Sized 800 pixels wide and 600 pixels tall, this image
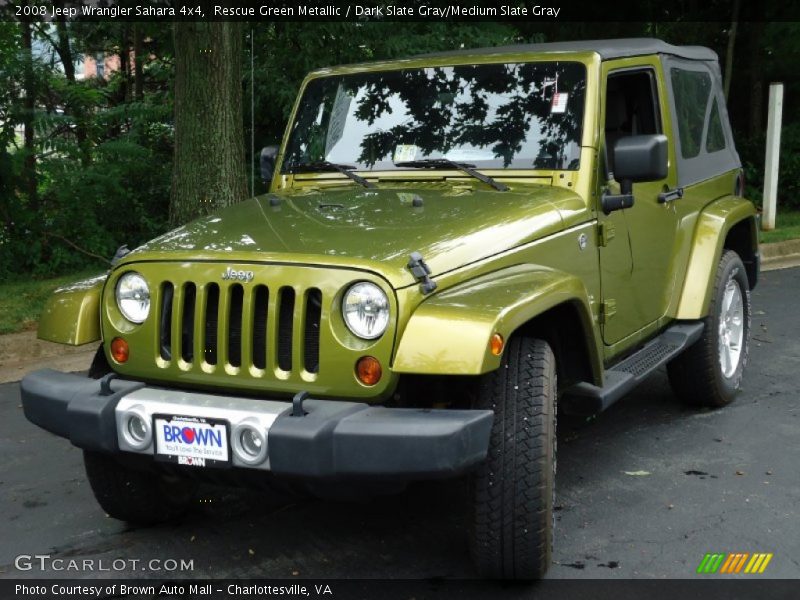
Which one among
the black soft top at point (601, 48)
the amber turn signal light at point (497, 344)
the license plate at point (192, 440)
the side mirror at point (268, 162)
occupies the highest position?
the black soft top at point (601, 48)

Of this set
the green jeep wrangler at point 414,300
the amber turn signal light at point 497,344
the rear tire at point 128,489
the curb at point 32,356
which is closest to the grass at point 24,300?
the curb at point 32,356

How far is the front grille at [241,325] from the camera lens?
3334 millimetres

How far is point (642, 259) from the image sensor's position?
15.8 feet

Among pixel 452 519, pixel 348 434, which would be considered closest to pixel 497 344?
pixel 348 434

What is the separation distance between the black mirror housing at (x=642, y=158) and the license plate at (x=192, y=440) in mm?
2046

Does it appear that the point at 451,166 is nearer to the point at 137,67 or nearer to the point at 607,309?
the point at 607,309

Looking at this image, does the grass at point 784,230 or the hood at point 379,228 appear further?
the grass at point 784,230

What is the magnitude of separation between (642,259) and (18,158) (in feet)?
23.9

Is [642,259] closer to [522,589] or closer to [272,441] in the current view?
[522,589]

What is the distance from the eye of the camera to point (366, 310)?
3.28 meters

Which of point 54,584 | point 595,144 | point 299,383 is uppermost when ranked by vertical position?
point 595,144

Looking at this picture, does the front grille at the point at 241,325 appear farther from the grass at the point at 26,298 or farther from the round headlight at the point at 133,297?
the grass at the point at 26,298

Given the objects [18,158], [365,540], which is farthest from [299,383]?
[18,158]

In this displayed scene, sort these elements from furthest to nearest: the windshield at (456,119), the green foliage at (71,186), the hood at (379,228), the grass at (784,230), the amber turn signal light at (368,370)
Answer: the grass at (784,230)
the green foliage at (71,186)
the windshield at (456,119)
the hood at (379,228)
the amber turn signal light at (368,370)
